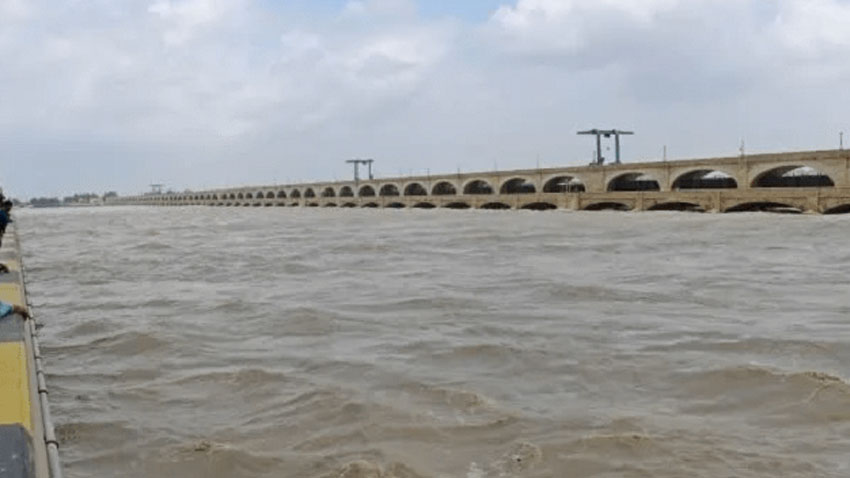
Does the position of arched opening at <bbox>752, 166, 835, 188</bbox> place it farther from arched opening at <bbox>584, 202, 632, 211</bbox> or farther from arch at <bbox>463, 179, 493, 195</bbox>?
arch at <bbox>463, 179, 493, 195</bbox>

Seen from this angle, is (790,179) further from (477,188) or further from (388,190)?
(388,190)

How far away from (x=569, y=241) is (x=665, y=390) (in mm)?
22068

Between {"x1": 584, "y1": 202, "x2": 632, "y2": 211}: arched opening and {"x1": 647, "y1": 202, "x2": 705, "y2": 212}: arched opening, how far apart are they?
9.78 feet

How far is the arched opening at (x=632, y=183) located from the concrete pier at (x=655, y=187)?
97 millimetres

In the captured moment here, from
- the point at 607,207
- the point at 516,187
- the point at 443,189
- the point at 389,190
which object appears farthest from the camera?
the point at 389,190

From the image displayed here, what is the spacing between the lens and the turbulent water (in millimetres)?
6234

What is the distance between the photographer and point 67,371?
9.69 metres

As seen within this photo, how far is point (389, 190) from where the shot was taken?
360 ft

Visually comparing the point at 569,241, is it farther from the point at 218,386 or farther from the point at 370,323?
the point at 218,386

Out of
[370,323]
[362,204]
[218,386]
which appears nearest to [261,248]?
[370,323]

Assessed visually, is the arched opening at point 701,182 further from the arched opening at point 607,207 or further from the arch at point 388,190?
the arch at point 388,190

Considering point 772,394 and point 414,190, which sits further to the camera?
point 414,190

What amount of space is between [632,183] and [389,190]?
4611 centimetres

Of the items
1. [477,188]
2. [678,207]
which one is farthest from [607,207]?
[477,188]
